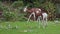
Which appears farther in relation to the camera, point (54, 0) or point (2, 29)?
point (54, 0)

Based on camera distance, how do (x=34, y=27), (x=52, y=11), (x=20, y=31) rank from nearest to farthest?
(x=20, y=31)
(x=34, y=27)
(x=52, y=11)

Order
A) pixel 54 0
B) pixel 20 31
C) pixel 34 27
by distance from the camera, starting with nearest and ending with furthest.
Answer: pixel 20 31, pixel 34 27, pixel 54 0

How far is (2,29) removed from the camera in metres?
13.4

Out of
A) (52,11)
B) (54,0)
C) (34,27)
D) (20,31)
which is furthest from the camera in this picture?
(54,0)

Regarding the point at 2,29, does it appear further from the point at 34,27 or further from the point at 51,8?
the point at 51,8

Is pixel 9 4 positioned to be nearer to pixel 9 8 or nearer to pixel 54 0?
pixel 9 8

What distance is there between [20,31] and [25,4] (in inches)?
298

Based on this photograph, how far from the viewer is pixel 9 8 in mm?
18781

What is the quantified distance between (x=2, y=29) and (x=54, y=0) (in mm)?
7245

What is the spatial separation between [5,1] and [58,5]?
12.6 feet

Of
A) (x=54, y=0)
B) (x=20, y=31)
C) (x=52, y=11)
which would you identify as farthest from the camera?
(x=54, y=0)

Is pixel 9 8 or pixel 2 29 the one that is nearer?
pixel 2 29

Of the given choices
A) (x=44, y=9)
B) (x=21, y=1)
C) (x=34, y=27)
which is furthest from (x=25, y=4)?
(x=34, y=27)

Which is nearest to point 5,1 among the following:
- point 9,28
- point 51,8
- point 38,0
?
point 38,0
